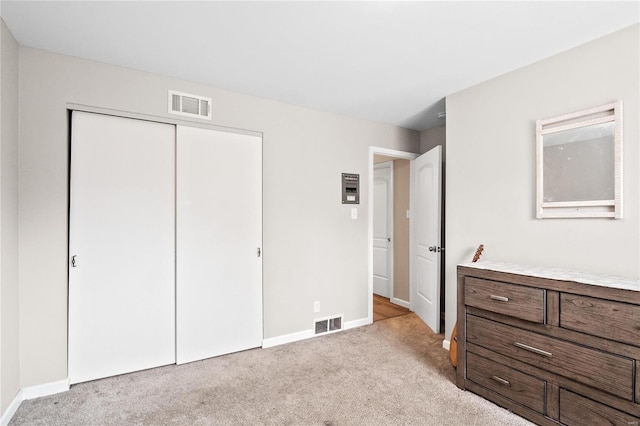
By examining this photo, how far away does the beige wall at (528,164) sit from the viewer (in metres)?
2.02

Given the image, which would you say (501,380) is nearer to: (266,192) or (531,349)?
(531,349)

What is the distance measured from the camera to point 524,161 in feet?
8.34

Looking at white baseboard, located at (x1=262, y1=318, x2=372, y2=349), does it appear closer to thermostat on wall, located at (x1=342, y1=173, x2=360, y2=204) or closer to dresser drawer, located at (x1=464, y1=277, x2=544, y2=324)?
thermostat on wall, located at (x1=342, y1=173, x2=360, y2=204)

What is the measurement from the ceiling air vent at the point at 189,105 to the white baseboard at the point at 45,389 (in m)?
2.17

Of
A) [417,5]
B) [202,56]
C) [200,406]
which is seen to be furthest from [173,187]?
[417,5]

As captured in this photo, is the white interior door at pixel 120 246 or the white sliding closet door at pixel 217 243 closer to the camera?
the white interior door at pixel 120 246

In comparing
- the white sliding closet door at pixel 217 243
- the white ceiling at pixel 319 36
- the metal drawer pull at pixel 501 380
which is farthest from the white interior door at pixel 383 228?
the metal drawer pull at pixel 501 380

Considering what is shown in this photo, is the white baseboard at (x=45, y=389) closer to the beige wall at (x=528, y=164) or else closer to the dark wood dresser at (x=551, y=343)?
the dark wood dresser at (x=551, y=343)

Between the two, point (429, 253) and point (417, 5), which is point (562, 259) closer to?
point (429, 253)

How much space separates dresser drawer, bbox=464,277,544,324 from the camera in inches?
79.5

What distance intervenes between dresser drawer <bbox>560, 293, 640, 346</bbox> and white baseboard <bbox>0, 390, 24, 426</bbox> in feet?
→ 10.8

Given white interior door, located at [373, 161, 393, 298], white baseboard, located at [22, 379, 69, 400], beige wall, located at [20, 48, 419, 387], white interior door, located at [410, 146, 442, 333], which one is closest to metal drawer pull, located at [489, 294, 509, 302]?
white interior door, located at [410, 146, 442, 333]

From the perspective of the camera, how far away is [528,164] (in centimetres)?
252

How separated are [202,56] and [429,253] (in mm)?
2905
